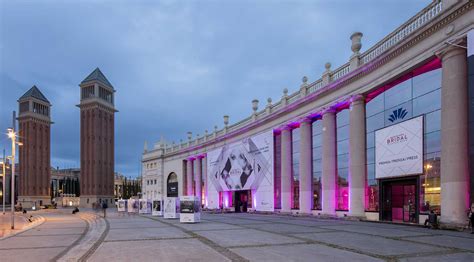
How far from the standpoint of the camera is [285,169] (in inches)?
1695

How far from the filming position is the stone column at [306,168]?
38500 mm

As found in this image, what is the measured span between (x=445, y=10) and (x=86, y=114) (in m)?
107

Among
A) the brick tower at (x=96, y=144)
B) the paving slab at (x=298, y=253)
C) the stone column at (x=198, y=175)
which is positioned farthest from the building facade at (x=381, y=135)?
the brick tower at (x=96, y=144)

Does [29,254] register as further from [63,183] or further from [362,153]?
[63,183]

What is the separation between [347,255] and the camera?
13.0 meters

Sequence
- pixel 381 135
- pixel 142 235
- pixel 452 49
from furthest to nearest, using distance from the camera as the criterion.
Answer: pixel 381 135 → pixel 452 49 → pixel 142 235

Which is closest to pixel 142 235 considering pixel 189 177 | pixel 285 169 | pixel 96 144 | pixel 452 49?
pixel 452 49

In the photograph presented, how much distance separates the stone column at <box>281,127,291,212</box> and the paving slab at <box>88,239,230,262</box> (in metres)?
25.6

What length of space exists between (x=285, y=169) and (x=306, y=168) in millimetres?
4287

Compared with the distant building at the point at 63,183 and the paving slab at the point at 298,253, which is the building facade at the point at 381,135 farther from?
the distant building at the point at 63,183

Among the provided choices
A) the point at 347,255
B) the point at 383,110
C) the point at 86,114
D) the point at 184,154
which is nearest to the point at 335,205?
the point at 383,110

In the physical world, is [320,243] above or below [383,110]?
below

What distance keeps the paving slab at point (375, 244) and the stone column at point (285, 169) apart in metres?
23.1

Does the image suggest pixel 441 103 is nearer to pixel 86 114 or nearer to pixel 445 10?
pixel 445 10
